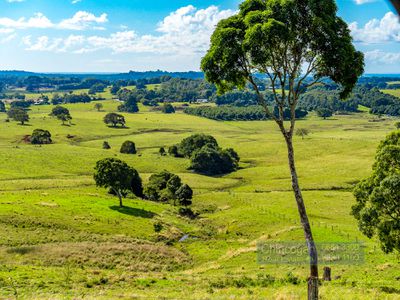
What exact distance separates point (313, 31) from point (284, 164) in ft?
458

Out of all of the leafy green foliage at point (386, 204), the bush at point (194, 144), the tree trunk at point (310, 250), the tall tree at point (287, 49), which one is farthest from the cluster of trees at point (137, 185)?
the tree trunk at point (310, 250)

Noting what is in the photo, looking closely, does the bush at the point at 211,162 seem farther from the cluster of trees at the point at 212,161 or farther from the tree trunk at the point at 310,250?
the tree trunk at the point at 310,250

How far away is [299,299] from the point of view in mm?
25297

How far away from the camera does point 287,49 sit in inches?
909

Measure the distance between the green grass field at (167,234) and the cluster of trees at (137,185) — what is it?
375 cm

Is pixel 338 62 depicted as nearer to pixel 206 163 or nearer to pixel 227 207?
pixel 227 207

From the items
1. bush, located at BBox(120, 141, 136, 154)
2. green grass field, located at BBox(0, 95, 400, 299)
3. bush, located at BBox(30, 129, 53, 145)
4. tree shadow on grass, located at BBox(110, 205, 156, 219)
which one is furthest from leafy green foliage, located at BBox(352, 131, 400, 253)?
bush, located at BBox(30, 129, 53, 145)

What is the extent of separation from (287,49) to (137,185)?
300 ft

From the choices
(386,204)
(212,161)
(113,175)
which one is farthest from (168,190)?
(386,204)

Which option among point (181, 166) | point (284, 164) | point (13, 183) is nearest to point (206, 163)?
point (181, 166)

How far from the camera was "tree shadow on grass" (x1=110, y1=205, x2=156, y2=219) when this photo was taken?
85.3 meters

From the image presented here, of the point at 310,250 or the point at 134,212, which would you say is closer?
the point at 310,250

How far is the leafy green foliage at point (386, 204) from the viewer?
112 feet

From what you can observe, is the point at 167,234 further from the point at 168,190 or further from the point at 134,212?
the point at 168,190
